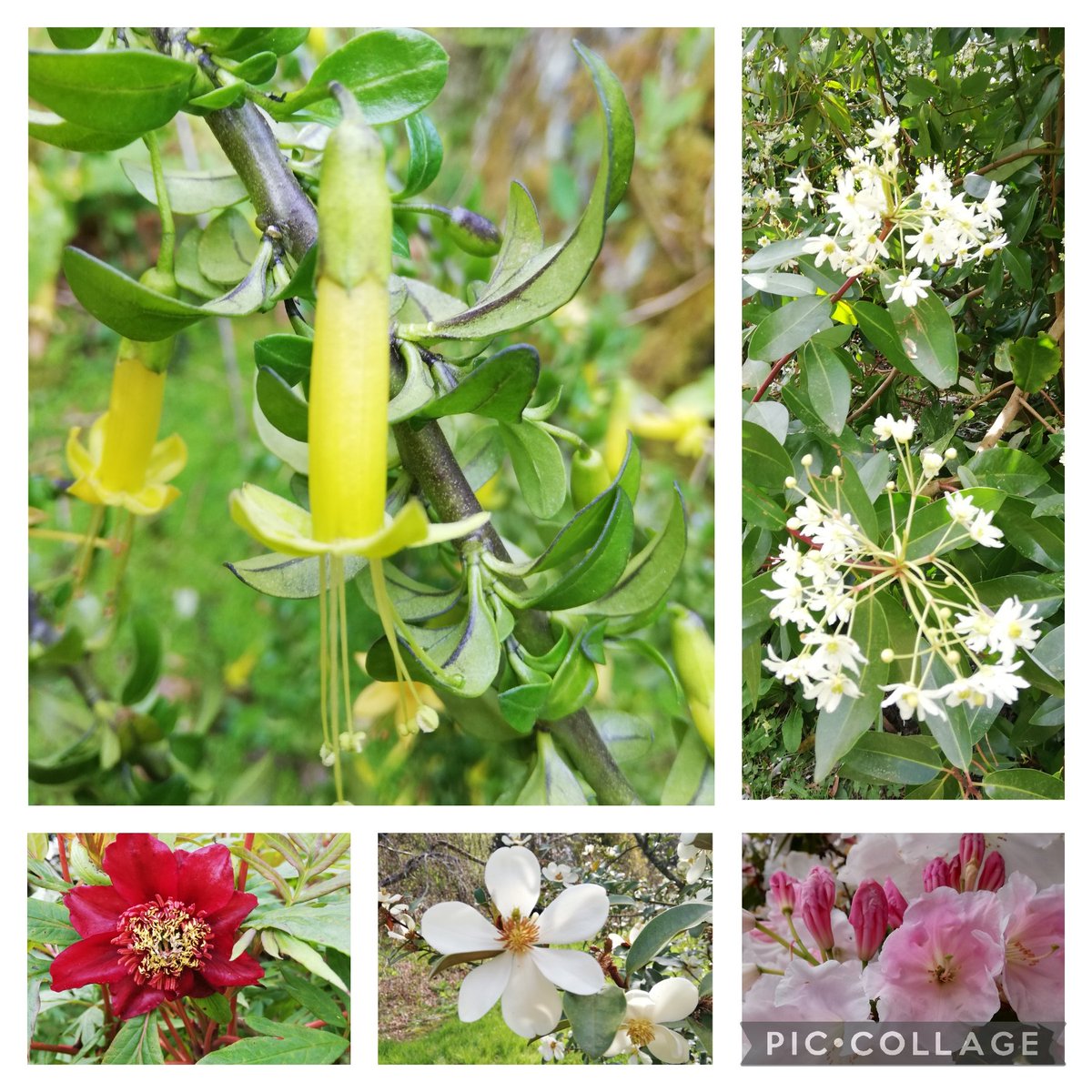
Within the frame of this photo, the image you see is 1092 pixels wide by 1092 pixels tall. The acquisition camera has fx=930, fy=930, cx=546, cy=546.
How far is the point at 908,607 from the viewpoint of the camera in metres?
0.81

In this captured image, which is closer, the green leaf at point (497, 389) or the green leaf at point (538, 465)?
the green leaf at point (497, 389)

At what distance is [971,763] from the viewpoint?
845 millimetres

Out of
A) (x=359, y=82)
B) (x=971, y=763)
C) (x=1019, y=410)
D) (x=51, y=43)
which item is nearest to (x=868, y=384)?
(x=1019, y=410)

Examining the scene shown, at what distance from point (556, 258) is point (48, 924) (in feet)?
2.40

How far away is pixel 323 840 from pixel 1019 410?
0.75 metres

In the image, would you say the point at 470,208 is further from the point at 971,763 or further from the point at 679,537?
the point at 971,763

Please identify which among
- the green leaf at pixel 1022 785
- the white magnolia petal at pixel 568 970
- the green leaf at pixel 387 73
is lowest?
the white magnolia petal at pixel 568 970

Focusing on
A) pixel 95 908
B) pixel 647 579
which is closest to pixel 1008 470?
pixel 647 579

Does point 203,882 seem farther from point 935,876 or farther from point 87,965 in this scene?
point 935,876

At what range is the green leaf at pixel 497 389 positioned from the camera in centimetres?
68

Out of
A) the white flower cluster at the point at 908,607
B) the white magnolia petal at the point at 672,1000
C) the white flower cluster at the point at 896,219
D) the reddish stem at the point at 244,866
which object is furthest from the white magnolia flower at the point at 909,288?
the reddish stem at the point at 244,866

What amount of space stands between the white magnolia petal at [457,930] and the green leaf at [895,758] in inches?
14.2

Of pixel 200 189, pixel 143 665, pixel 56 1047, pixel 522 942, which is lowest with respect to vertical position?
pixel 56 1047

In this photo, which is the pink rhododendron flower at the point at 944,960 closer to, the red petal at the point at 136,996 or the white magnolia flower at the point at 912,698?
the white magnolia flower at the point at 912,698
